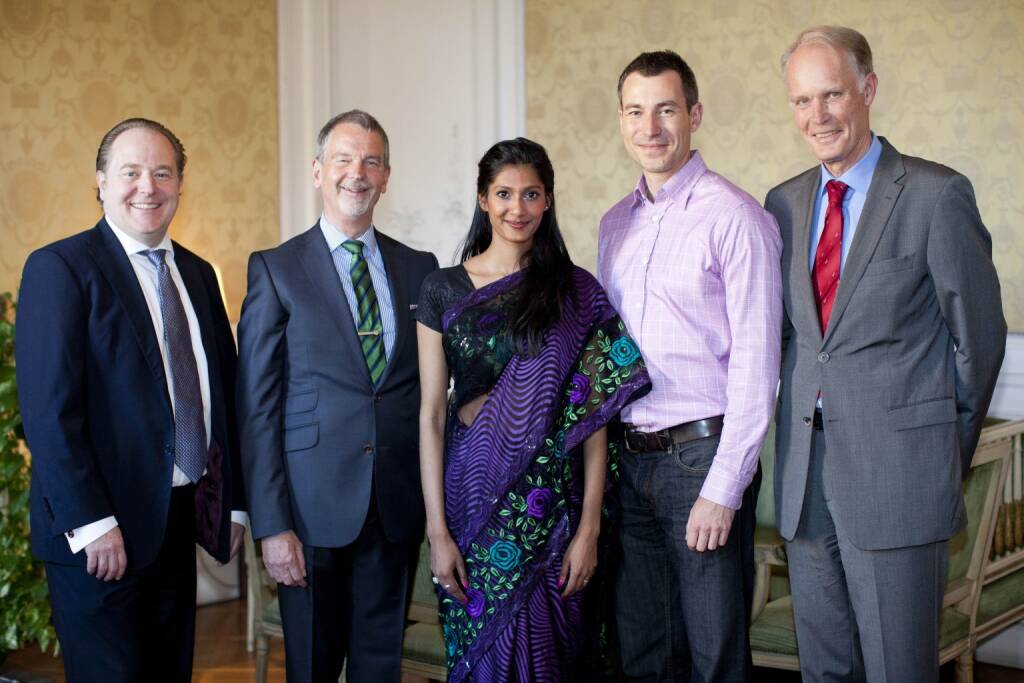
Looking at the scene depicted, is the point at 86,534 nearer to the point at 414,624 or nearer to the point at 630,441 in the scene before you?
the point at 630,441

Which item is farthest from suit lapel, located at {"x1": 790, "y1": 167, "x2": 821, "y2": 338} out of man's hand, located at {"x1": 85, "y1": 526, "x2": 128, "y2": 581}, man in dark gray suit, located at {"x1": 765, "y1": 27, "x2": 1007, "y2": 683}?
man's hand, located at {"x1": 85, "y1": 526, "x2": 128, "y2": 581}

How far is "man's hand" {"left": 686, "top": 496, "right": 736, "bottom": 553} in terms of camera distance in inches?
87.0

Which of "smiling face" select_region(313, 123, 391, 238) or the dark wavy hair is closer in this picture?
the dark wavy hair

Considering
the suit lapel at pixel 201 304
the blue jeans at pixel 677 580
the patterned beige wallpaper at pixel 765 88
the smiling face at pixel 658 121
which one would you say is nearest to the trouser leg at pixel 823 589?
the blue jeans at pixel 677 580

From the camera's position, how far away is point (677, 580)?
7.82ft

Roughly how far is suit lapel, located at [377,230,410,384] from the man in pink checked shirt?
0.47m

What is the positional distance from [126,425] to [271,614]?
4.05 ft

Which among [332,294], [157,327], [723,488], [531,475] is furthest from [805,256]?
[157,327]

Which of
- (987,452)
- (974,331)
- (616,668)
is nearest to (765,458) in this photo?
(987,452)

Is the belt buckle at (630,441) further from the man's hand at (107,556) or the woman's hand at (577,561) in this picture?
the man's hand at (107,556)

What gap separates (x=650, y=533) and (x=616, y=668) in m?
0.37

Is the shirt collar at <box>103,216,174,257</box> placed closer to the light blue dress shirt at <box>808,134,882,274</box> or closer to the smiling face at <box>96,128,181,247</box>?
the smiling face at <box>96,128,181,247</box>

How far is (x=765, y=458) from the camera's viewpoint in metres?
3.90

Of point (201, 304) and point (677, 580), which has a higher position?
point (201, 304)
